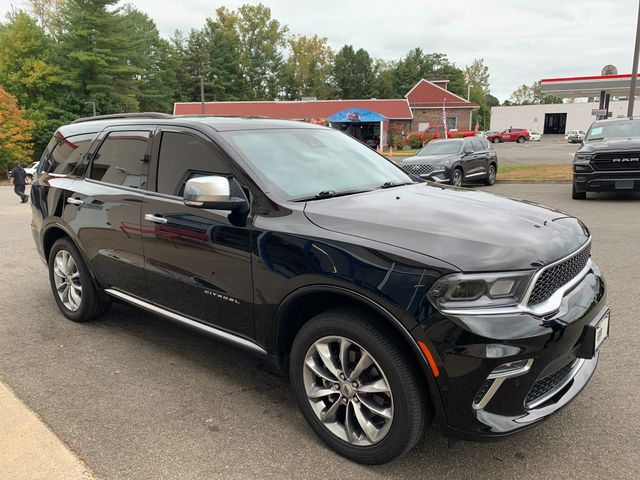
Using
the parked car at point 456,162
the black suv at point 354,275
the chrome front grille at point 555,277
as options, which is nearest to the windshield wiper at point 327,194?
the black suv at point 354,275

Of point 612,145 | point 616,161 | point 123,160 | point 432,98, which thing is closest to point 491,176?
point 612,145

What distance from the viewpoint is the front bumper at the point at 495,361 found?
85.8 inches

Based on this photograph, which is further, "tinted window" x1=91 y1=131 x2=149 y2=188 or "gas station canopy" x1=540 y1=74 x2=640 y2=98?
"gas station canopy" x1=540 y1=74 x2=640 y2=98

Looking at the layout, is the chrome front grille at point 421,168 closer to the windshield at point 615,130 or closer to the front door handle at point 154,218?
the windshield at point 615,130

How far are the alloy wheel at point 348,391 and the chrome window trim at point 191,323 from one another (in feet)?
1.43

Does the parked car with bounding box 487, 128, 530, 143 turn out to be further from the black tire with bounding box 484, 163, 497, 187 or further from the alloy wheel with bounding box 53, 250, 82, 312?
the alloy wheel with bounding box 53, 250, 82, 312

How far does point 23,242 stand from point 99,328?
5291mm

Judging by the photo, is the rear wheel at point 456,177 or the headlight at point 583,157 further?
the rear wheel at point 456,177

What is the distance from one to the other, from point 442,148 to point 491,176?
2.15 metres

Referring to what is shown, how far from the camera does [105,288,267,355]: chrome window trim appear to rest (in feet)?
10.2

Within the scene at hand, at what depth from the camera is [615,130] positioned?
37.7ft

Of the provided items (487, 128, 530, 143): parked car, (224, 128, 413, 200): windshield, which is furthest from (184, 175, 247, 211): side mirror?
(487, 128, 530, 143): parked car

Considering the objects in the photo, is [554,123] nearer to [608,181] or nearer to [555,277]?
[608,181]

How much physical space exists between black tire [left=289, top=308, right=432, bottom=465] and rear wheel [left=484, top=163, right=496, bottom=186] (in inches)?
547
